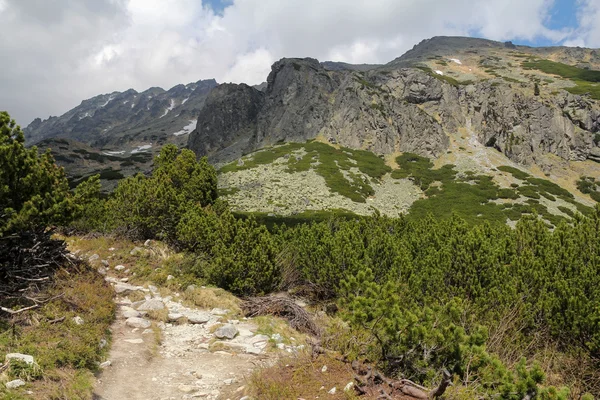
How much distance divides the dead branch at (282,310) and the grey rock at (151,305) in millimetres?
2340

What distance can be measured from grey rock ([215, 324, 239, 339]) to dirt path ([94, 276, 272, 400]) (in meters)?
0.02

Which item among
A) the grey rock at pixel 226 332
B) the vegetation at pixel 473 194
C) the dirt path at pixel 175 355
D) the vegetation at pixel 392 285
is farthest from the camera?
the vegetation at pixel 473 194

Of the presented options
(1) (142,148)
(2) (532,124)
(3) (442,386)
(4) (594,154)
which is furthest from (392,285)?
(1) (142,148)

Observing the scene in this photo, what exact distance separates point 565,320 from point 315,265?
7.06 metres

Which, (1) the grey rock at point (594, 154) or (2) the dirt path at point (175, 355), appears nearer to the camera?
(2) the dirt path at point (175, 355)

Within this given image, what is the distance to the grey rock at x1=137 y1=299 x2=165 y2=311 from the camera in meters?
9.84

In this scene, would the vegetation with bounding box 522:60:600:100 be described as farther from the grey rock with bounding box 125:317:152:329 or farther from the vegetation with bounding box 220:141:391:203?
the grey rock with bounding box 125:317:152:329

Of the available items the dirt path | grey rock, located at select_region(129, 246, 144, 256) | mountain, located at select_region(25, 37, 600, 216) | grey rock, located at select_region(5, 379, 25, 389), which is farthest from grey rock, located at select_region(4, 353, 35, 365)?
mountain, located at select_region(25, 37, 600, 216)

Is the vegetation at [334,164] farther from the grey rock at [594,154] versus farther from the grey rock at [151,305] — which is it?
the grey rock at [151,305]

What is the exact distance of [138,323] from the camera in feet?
29.2

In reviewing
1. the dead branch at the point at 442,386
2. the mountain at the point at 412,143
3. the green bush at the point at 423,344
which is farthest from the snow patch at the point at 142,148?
the dead branch at the point at 442,386

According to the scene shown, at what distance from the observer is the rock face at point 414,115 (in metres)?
63.6

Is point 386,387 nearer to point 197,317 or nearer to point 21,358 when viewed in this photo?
point 21,358

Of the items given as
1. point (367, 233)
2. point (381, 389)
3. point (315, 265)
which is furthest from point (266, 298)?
point (381, 389)
